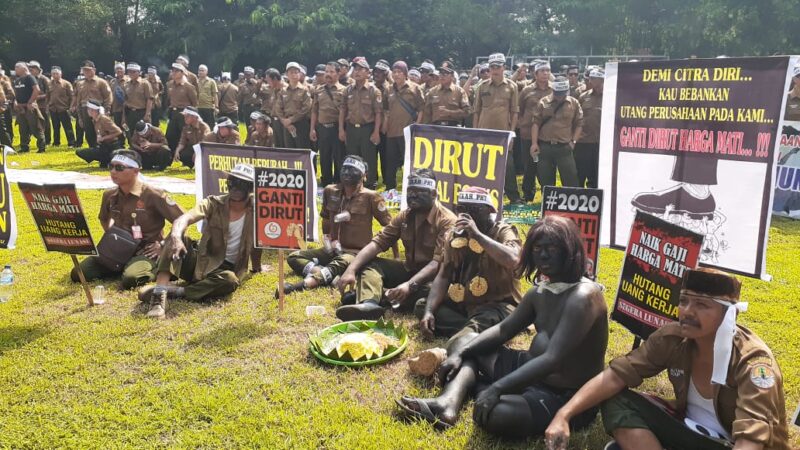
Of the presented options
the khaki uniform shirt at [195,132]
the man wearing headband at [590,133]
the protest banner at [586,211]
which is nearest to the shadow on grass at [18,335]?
the protest banner at [586,211]

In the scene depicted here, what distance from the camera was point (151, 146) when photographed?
52.9 ft

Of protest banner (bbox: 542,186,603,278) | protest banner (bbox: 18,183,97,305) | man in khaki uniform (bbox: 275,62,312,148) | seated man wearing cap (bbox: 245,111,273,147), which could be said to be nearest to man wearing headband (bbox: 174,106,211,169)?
man in khaki uniform (bbox: 275,62,312,148)

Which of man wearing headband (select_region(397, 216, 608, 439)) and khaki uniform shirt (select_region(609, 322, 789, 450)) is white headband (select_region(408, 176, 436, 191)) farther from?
khaki uniform shirt (select_region(609, 322, 789, 450))

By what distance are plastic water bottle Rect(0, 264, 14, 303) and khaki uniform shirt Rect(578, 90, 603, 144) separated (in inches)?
369

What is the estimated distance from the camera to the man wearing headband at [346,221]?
8.05m

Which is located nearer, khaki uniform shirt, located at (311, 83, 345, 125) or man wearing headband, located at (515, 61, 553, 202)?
man wearing headband, located at (515, 61, 553, 202)

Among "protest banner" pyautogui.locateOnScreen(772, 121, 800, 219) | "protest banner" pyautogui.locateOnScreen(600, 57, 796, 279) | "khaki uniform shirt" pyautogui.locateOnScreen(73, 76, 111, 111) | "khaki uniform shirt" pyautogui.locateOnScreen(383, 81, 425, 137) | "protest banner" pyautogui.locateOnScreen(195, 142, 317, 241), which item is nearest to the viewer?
"protest banner" pyautogui.locateOnScreen(600, 57, 796, 279)

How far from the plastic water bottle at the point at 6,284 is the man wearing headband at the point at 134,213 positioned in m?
0.68

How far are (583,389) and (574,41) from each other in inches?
1520

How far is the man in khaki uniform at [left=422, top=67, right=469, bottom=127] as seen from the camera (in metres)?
13.2

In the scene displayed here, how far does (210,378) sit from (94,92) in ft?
54.9

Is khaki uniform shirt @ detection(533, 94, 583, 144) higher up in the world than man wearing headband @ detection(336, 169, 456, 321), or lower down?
higher up

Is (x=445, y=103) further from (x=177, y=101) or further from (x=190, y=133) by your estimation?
(x=177, y=101)

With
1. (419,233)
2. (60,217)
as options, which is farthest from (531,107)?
(60,217)
